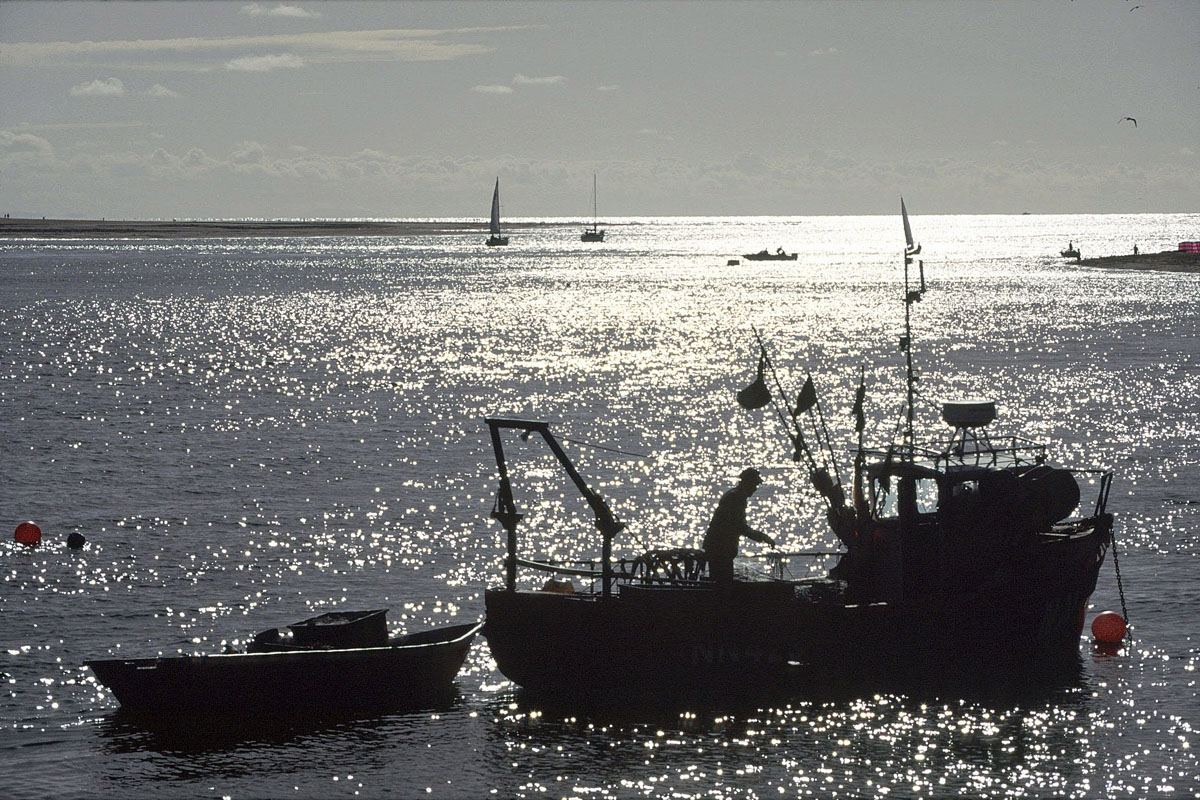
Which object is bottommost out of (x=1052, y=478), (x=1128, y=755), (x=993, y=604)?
(x=1128, y=755)

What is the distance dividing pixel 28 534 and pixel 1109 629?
32057 millimetres

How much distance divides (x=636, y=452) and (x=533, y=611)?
116 feet

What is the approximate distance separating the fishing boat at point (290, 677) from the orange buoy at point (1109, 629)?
51.5 feet

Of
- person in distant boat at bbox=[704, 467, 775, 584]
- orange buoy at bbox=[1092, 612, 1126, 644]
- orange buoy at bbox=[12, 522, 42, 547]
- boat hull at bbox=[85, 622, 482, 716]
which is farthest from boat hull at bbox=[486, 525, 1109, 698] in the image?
orange buoy at bbox=[12, 522, 42, 547]

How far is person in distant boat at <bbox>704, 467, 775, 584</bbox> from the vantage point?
30250 millimetres

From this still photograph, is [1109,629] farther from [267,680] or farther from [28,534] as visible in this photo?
[28,534]

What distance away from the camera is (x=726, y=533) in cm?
3067

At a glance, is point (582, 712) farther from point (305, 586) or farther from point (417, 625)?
point (305, 586)

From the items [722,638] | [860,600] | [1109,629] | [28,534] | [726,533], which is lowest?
[1109,629]

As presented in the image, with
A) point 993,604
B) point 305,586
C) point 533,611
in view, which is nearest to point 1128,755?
point 993,604

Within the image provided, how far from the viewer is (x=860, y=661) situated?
31.3 meters

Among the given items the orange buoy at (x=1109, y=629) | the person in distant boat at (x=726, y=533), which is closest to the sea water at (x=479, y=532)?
the orange buoy at (x=1109, y=629)

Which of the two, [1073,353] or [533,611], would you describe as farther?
[1073,353]

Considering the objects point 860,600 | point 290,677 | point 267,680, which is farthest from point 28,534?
point 860,600
